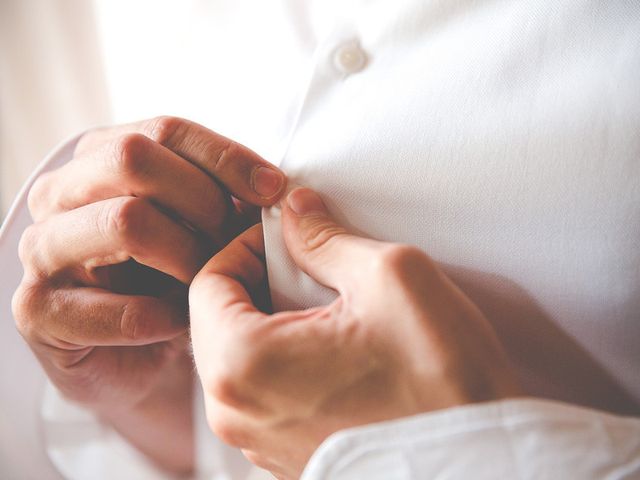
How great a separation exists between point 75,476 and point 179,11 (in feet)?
1.90

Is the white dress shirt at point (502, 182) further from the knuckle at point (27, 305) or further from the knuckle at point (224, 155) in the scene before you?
the knuckle at point (27, 305)

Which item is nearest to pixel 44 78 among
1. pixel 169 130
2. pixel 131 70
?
pixel 131 70

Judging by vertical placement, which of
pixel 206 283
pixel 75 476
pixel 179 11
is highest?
pixel 179 11

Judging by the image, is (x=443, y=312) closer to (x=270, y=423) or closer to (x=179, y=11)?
(x=270, y=423)

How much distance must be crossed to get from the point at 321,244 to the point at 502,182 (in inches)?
5.2

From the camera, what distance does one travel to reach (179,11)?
2.00 feet

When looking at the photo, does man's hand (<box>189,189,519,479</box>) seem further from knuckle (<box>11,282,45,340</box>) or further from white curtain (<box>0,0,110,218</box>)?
white curtain (<box>0,0,110,218</box>)

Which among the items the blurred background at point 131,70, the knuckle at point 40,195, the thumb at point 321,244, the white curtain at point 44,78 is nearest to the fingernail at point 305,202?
the thumb at point 321,244

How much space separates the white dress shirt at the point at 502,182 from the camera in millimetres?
310

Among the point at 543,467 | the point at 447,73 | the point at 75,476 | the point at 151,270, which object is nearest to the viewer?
the point at 543,467

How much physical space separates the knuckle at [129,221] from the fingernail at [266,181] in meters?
0.09

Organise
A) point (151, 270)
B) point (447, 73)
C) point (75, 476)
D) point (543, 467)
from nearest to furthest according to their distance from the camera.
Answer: point (543, 467) < point (447, 73) < point (151, 270) < point (75, 476)

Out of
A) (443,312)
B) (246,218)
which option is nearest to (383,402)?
(443,312)

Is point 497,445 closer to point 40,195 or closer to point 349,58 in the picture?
point 349,58
